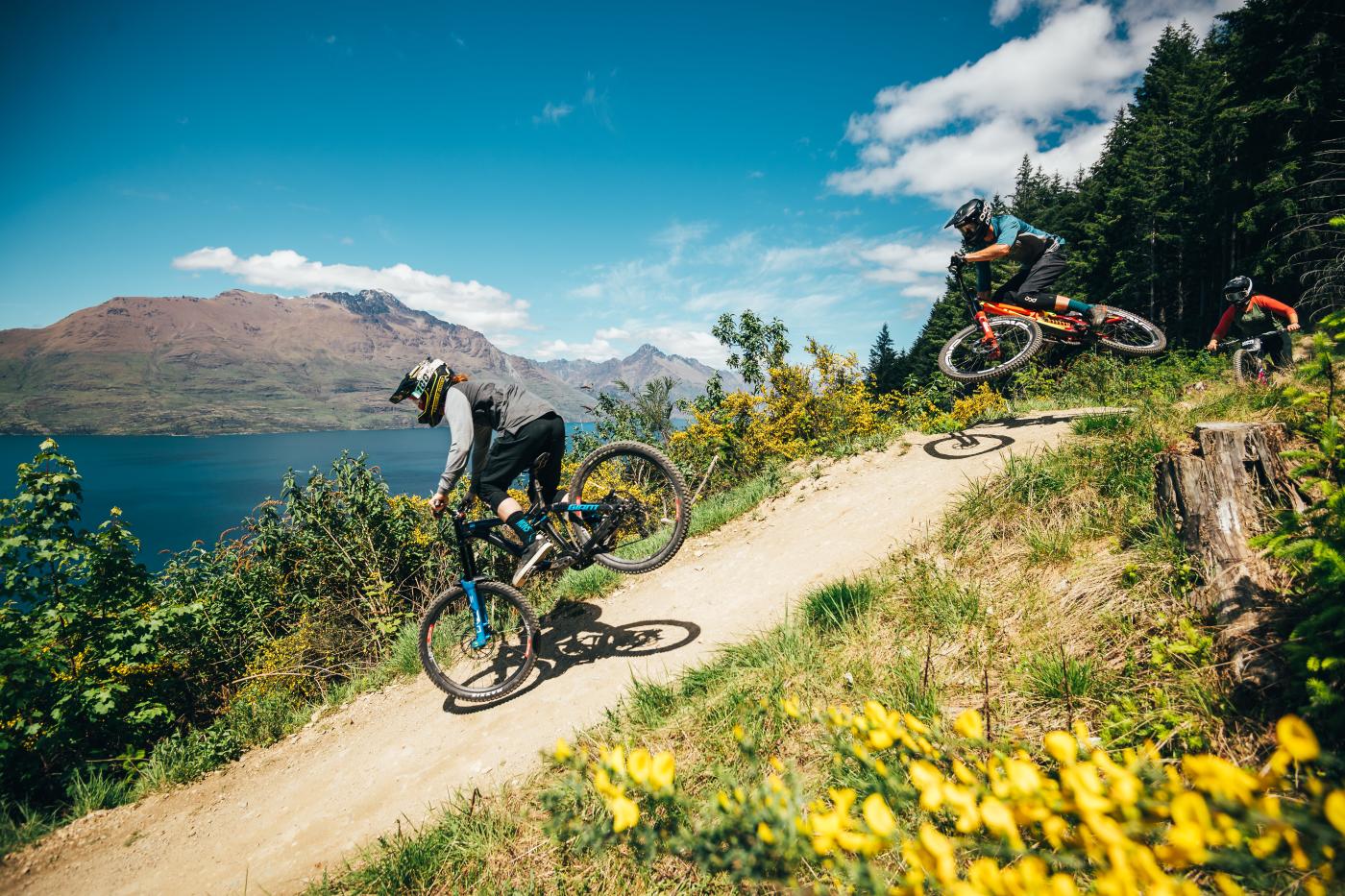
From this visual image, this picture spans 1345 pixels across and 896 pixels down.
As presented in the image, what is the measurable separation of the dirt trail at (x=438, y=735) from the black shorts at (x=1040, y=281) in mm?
1966

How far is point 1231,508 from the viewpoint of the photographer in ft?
10.7

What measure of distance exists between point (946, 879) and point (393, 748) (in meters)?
6.44

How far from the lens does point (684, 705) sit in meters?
4.15

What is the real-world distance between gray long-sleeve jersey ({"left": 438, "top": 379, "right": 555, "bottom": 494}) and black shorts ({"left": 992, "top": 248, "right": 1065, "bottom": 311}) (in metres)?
7.63

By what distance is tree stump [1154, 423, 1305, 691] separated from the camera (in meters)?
2.91

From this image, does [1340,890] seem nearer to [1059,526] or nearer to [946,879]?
[946,879]

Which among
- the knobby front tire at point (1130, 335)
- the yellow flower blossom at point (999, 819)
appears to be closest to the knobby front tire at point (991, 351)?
the knobby front tire at point (1130, 335)

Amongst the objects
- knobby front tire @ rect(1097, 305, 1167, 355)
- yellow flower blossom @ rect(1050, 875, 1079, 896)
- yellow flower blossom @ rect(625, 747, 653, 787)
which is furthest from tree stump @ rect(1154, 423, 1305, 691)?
knobby front tire @ rect(1097, 305, 1167, 355)

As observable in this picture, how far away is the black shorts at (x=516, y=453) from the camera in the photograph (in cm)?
562

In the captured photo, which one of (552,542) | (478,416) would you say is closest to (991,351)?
(552,542)

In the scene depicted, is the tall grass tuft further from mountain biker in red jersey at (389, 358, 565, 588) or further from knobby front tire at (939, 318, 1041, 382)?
knobby front tire at (939, 318, 1041, 382)

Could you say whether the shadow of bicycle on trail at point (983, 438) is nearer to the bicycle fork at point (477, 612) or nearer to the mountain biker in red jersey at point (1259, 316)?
the mountain biker in red jersey at point (1259, 316)

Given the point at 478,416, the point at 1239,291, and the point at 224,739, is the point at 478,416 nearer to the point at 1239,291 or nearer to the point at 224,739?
the point at 224,739

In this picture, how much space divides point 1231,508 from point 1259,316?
34.0 ft
